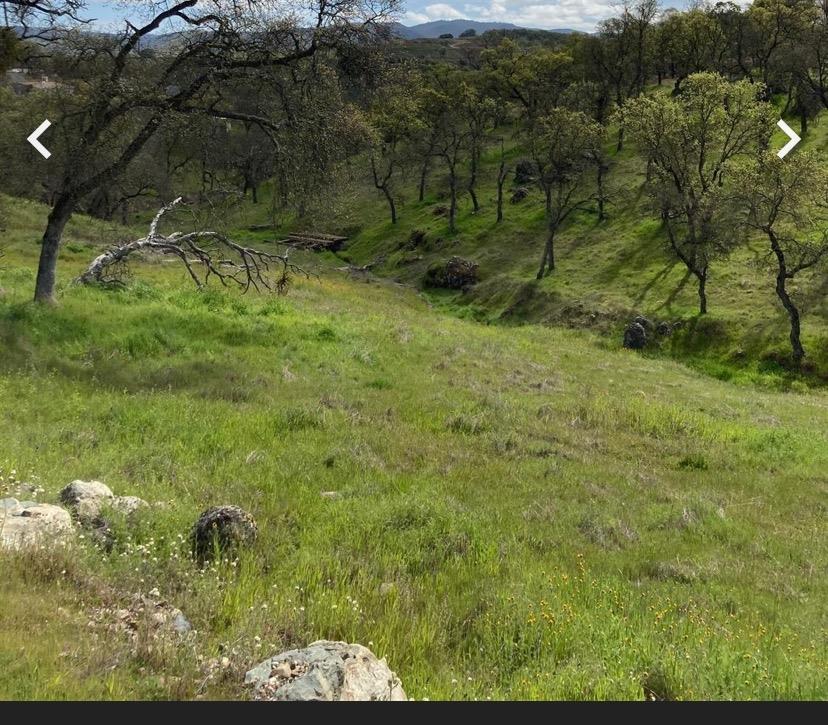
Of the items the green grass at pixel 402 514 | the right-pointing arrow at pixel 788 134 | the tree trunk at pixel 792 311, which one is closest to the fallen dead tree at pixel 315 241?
the right-pointing arrow at pixel 788 134

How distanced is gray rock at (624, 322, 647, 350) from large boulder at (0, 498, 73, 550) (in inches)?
1345

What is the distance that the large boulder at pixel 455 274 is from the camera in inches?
2101

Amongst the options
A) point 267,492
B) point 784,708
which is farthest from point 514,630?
point 267,492

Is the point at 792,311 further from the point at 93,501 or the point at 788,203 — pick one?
the point at 93,501

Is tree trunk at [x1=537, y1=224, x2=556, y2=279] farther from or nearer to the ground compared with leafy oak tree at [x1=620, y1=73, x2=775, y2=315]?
nearer to the ground

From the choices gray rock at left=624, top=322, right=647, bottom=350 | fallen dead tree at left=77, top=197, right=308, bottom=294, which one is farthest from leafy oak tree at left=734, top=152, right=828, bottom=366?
fallen dead tree at left=77, top=197, right=308, bottom=294

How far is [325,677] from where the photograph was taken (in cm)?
395

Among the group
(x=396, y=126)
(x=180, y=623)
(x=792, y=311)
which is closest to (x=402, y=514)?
(x=180, y=623)

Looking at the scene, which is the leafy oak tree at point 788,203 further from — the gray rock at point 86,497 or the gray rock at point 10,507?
the gray rock at point 10,507

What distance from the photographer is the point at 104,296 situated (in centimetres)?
1931

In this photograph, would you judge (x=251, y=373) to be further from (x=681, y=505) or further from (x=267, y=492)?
(x=681, y=505)

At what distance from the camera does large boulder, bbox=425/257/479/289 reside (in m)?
53.4

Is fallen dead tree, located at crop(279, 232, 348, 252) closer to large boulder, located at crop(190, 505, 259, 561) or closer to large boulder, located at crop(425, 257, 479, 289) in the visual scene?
large boulder, located at crop(425, 257, 479, 289)

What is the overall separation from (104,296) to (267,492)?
13.6 m
